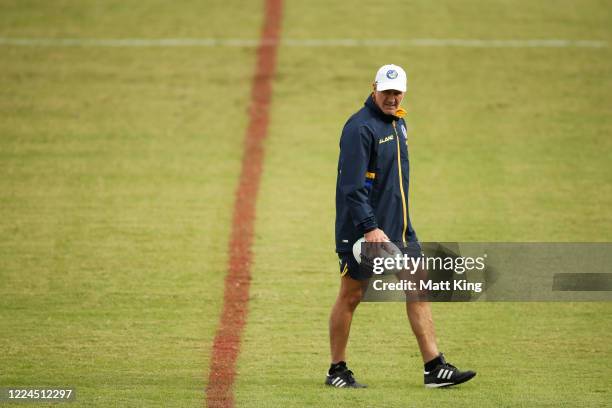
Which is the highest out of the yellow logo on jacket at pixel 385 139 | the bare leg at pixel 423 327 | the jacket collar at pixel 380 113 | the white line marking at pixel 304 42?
the white line marking at pixel 304 42

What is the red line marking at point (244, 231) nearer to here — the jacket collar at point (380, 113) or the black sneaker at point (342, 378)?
the black sneaker at point (342, 378)

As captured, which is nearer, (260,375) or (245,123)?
(260,375)

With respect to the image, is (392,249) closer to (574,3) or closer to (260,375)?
(260,375)

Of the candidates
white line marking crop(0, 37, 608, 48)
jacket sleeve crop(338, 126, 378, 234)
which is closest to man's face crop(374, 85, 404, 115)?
jacket sleeve crop(338, 126, 378, 234)

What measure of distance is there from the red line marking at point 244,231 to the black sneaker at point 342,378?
0.69 meters

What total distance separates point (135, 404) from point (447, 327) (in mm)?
3122

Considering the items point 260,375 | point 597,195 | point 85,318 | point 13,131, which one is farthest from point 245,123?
point 260,375

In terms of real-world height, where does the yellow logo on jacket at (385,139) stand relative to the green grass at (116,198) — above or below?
below

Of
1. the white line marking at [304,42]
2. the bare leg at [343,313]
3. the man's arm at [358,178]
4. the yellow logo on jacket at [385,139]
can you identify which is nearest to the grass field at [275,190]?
the white line marking at [304,42]

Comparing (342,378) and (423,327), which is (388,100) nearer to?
(423,327)

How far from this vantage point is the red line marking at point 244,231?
7633mm

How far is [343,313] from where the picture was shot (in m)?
7.16

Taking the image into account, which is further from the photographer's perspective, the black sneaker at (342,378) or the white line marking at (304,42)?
the white line marking at (304,42)

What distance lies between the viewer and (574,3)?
18.8 m
